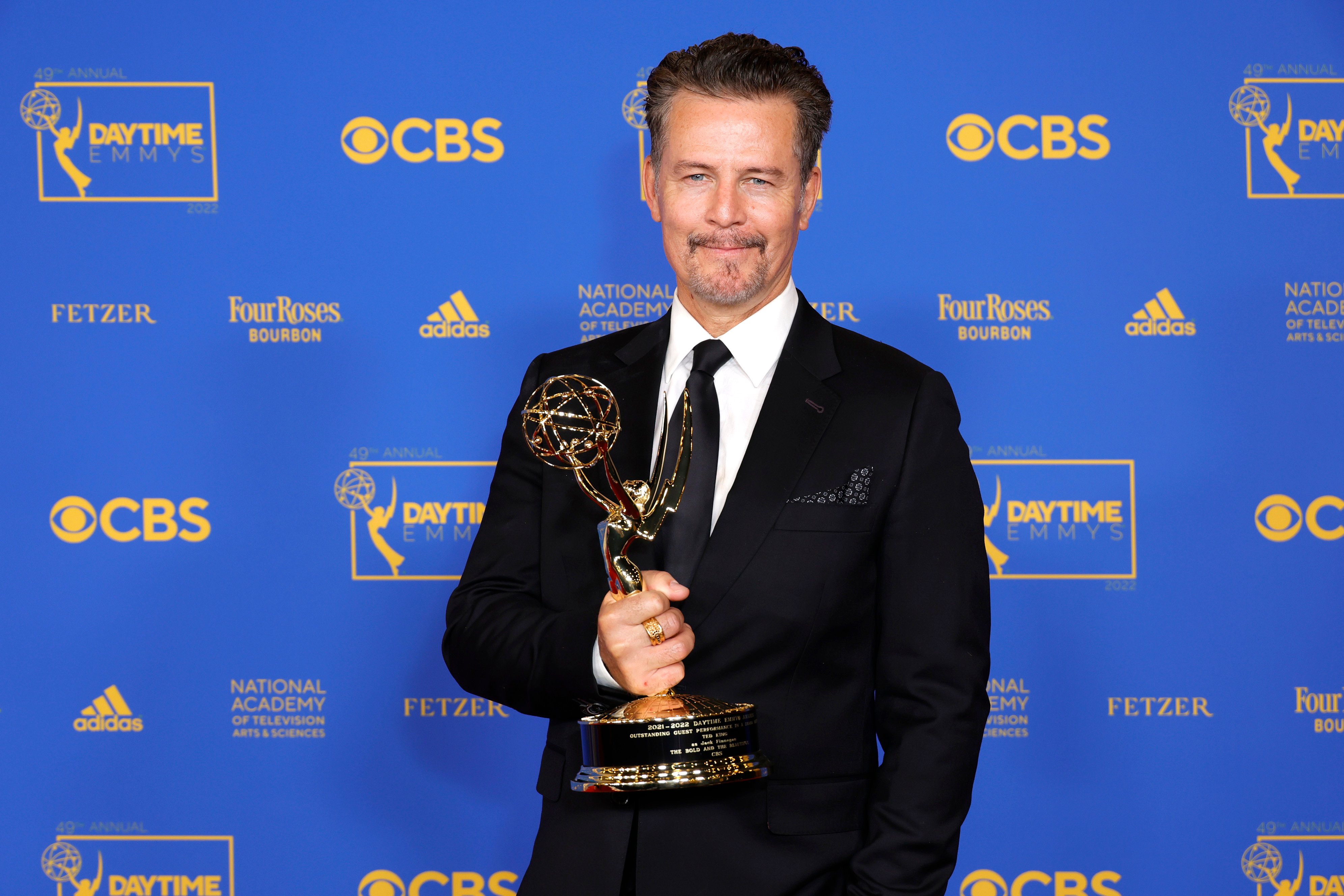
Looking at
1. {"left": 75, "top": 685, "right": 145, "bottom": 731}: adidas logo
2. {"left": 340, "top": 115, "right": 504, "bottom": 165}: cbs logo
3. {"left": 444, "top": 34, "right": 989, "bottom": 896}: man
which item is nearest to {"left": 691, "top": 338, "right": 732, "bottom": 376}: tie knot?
{"left": 444, "top": 34, "right": 989, "bottom": 896}: man

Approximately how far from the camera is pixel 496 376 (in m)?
2.91

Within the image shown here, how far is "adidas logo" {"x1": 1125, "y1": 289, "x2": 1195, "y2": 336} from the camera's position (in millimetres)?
2793

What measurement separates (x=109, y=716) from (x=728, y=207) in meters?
2.31

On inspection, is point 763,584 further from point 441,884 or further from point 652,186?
point 441,884

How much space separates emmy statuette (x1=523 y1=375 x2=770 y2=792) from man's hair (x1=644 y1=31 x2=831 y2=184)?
0.49m

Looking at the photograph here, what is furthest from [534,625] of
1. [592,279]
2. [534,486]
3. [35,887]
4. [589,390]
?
[35,887]

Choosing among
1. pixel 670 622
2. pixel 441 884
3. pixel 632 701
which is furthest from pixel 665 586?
pixel 441 884

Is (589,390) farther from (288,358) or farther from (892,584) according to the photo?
(288,358)

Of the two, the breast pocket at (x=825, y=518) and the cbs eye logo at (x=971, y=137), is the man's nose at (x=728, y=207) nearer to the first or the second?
the breast pocket at (x=825, y=518)

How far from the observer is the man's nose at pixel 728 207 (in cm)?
163

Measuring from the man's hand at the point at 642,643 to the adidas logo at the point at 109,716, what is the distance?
2.08 m

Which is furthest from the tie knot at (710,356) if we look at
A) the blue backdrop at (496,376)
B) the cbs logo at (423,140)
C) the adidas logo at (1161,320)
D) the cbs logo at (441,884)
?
the cbs logo at (441,884)

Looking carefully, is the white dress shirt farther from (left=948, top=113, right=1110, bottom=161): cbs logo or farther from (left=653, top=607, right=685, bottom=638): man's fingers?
(left=948, top=113, right=1110, bottom=161): cbs logo

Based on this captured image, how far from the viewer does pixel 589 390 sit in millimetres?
1455
